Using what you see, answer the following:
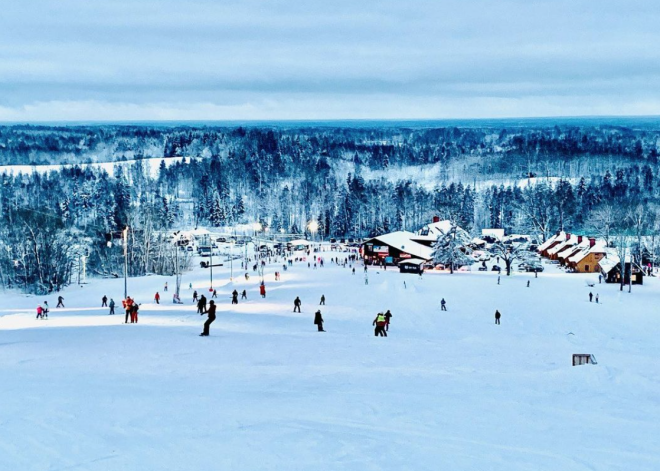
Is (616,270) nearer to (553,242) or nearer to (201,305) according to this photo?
(553,242)

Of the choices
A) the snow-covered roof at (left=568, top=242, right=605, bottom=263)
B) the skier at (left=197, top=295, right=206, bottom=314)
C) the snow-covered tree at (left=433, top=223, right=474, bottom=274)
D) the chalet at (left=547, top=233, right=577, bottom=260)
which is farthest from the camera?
the chalet at (left=547, top=233, right=577, bottom=260)

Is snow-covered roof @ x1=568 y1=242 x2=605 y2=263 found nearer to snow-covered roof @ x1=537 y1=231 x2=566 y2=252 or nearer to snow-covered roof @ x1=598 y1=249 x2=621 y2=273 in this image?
snow-covered roof @ x1=598 y1=249 x2=621 y2=273

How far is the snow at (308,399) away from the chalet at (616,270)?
3003cm

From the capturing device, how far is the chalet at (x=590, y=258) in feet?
213

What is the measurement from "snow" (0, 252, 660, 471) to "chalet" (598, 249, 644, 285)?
98.5ft

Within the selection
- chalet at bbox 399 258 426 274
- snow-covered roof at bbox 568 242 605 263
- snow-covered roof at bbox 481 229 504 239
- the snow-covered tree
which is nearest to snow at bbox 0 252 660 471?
chalet at bbox 399 258 426 274

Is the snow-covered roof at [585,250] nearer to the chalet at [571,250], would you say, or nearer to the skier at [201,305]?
the chalet at [571,250]

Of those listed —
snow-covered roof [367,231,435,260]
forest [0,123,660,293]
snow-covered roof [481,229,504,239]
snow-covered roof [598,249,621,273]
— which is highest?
forest [0,123,660,293]

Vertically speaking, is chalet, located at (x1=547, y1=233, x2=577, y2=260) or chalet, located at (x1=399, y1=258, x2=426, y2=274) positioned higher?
chalet, located at (x1=547, y1=233, x2=577, y2=260)

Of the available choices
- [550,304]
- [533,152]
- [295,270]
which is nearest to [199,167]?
[533,152]

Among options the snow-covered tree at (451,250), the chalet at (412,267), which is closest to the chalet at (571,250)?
the snow-covered tree at (451,250)

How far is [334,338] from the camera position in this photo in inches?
760

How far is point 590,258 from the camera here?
216 feet

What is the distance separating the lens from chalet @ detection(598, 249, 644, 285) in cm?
5166
